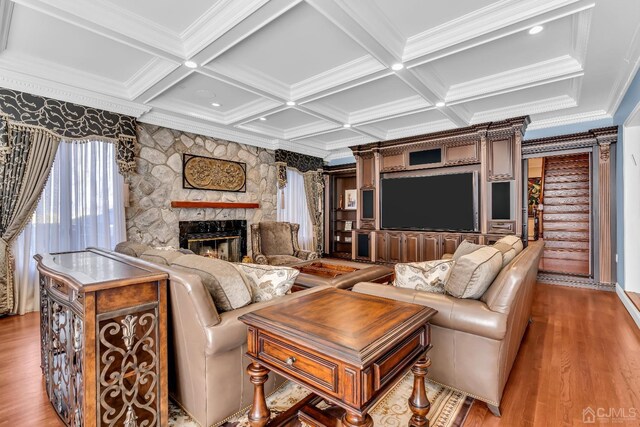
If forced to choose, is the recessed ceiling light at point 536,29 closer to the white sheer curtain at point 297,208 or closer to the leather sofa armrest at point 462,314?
the leather sofa armrest at point 462,314

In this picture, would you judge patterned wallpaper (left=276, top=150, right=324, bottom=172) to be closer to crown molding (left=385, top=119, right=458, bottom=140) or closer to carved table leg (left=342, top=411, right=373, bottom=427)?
crown molding (left=385, top=119, right=458, bottom=140)

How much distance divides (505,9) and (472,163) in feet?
10.2

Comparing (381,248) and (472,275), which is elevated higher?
(472,275)

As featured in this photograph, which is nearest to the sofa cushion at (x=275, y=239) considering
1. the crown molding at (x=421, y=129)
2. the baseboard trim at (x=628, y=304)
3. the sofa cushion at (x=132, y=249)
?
the sofa cushion at (x=132, y=249)

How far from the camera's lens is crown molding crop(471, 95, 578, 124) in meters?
4.24

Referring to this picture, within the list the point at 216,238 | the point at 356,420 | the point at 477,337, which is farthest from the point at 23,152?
the point at 477,337

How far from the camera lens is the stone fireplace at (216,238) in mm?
4992

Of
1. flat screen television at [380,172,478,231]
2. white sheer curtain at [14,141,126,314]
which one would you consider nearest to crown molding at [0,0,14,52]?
white sheer curtain at [14,141,126,314]

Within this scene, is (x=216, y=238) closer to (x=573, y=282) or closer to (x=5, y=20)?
(x=5, y=20)

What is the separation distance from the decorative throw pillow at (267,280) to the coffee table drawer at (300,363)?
0.55 m

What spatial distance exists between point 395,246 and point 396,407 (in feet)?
14.1

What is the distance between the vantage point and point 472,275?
1.83m

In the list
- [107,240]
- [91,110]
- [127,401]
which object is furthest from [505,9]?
[107,240]

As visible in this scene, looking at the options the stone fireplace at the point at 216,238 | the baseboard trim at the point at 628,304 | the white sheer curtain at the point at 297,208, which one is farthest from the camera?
the white sheer curtain at the point at 297,208
